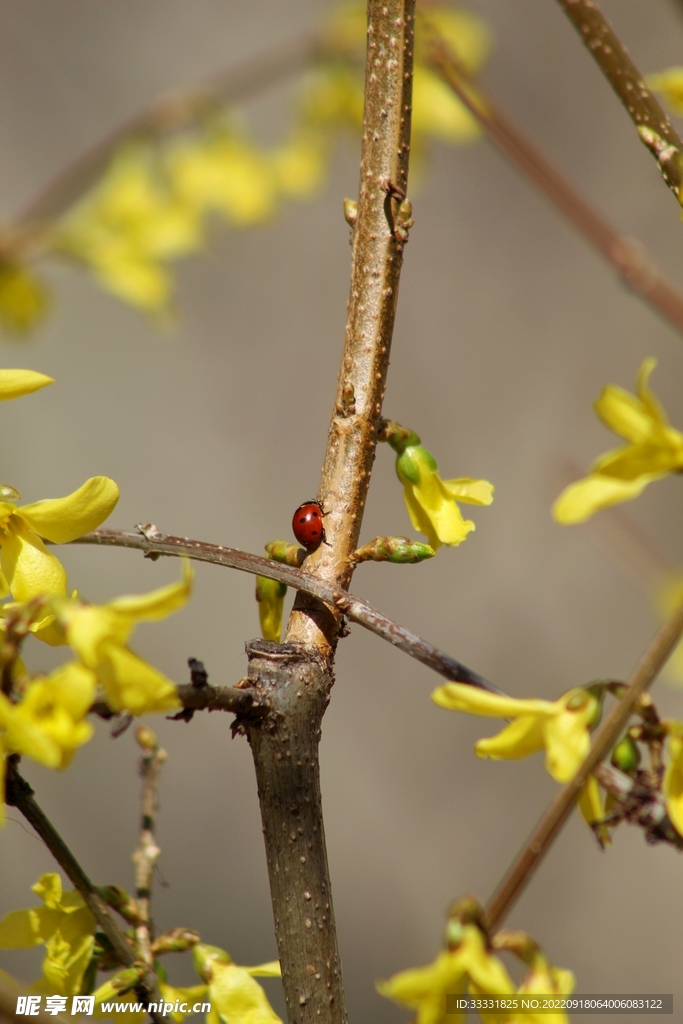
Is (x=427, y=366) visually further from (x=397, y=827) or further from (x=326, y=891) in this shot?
(x=326, y=891)

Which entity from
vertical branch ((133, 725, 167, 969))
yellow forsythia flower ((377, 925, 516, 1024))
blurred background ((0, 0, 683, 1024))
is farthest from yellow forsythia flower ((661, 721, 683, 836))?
blurred background ((0, 0, 683, 1024))

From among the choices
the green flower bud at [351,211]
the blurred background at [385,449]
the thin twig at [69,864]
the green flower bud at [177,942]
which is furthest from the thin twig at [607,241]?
the blurred background at [385,449]

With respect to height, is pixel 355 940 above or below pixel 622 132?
below

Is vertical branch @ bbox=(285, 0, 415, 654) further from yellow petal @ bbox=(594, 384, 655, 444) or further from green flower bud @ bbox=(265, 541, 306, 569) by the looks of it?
yellow petal @ bbox=(594, 384, 655, 444)

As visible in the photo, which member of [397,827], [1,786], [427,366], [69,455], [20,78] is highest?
[20,78]

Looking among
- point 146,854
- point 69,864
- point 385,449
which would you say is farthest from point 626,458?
point 385,449

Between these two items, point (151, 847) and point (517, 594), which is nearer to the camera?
point (151, 847)

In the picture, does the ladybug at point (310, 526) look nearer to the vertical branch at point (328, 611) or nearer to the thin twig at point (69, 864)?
the vertical branch at point (328, 611)

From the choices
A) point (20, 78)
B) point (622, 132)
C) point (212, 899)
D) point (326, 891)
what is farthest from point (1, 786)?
point (622, 132)
